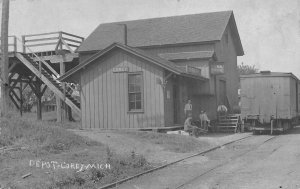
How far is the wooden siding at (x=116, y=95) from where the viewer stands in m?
21.3

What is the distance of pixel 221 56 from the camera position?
29781 millimetres

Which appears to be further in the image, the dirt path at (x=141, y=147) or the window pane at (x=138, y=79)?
the window pane at (x=138, y=79)

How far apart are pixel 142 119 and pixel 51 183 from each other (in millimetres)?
12425

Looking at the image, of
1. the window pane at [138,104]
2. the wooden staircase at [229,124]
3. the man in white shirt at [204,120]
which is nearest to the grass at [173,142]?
the window pane at [138,104]

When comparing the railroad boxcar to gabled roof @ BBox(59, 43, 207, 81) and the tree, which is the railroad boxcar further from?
the tree

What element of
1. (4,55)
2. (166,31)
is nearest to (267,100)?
(166,31)

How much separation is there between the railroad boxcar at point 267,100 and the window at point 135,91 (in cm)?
589

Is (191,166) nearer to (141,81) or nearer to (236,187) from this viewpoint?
(236,187)

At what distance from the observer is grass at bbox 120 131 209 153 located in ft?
53.9

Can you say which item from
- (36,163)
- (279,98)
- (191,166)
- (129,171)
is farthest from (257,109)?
(36,163)

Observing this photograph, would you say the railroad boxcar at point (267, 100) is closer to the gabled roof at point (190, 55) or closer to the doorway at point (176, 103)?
the gabled roof at point (190, 55)

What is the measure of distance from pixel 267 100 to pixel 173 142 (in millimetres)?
8214

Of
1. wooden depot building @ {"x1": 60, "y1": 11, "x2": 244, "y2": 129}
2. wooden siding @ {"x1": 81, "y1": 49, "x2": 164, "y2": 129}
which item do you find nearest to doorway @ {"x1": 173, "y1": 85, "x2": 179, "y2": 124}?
wooden depot building @ {"x1": 60, "y1": 11, "x2": 244, "y2": 129}

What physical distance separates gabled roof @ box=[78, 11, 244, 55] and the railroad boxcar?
14.1 ft
